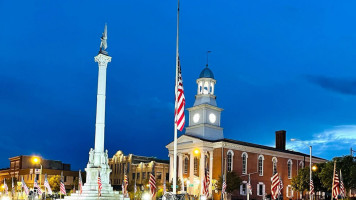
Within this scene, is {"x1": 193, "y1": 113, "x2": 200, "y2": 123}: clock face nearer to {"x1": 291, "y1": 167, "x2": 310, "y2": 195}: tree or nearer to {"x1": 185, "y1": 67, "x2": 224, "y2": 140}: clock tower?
{"x1": 185, "y1": 67, "x2": 224, "y2": 140}: clock tower

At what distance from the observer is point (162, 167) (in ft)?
312

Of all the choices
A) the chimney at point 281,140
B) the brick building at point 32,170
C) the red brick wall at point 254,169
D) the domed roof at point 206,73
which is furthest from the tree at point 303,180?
the brick building at point 32,170

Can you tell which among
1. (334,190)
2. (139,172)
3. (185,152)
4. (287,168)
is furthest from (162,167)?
(334,190)

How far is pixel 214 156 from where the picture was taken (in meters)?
75.9

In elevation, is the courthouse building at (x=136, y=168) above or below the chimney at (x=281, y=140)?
below

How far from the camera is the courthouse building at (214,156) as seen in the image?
7475 centimetres

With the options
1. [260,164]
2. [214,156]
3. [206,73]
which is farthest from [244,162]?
[206,73]

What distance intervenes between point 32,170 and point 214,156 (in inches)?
2138

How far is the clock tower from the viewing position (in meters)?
79.4

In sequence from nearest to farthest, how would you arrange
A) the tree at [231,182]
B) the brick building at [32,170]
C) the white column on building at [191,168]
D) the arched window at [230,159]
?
the tree at [231,182]
the arched window at [230,159]
the white column on building at [191,168]
the brick building at [32,170]

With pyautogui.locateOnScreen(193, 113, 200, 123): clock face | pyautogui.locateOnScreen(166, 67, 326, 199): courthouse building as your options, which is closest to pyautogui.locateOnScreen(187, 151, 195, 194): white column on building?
pyautogui.locateOnScreen(166, 67, 326, 199): courthouse building

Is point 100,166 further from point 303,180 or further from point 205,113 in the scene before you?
point 303,180

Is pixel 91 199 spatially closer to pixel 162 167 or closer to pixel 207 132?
pixel 207 132

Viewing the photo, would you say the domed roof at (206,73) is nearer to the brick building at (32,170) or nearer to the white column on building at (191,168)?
Result: the white column on building at (191,168)
